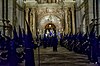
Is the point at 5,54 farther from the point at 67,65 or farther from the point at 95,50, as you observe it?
the point at 95,50

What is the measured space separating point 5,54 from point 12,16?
17.1 metres

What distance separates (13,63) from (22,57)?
2.40m

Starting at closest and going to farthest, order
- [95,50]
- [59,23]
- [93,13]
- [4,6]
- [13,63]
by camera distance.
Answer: [13,63]
[95,50]
[4,6]
[93,13]
[59,23]

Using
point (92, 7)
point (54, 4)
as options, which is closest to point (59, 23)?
point (54, 4)

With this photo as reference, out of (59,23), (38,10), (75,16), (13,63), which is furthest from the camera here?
(59,23)

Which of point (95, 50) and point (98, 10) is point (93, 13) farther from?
point (95, 50)

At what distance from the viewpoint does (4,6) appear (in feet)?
85.4

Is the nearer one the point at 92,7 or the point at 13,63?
the point at 13,63

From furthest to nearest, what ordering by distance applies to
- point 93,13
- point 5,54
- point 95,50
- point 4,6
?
1. point 93,13
2. point 4,6
3. point 95,50
4. point 5,54

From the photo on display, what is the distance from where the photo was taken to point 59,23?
49.8 m

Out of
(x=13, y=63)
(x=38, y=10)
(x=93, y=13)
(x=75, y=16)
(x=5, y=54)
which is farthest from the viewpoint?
(x=38, y=10)

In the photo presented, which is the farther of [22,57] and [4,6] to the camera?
[4,6]

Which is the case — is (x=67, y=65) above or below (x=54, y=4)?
below

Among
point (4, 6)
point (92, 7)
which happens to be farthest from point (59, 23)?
point (4, 6)
